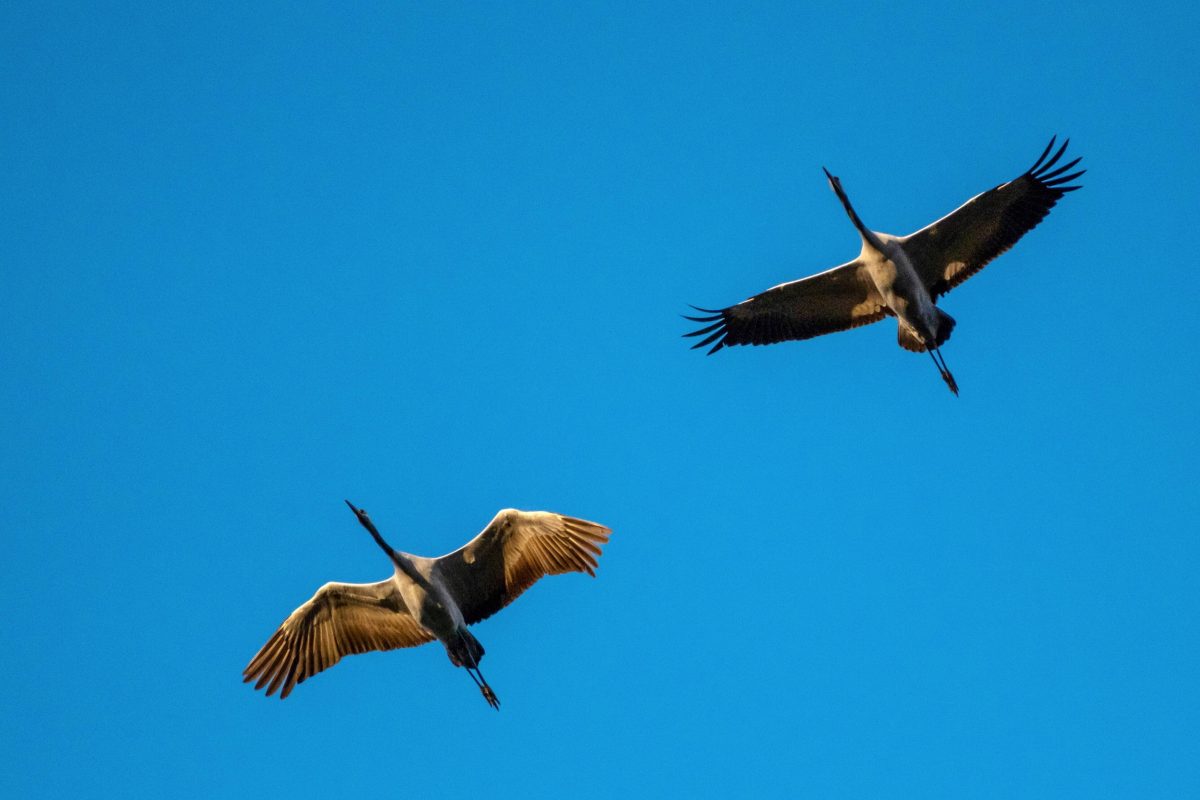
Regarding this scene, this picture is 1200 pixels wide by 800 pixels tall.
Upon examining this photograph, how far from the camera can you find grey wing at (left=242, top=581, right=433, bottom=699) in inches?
571

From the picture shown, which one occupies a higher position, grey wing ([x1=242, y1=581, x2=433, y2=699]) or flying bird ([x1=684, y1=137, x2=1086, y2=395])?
flying bird ([x1=684, y1=137, x2=1086, y2=395])

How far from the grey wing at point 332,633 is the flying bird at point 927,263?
21.4 feet

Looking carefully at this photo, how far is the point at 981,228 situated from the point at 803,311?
2.61 meters

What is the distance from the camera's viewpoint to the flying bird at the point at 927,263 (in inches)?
634

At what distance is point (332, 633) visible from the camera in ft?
48.6

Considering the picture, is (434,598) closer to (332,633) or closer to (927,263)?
(332,633)

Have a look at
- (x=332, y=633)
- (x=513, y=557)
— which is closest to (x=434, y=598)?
(x=513, y=557)

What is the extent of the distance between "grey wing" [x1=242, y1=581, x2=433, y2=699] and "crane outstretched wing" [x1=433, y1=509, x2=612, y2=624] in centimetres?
69

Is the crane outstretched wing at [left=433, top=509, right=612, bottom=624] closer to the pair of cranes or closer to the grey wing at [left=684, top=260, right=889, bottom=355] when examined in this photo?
the pair of cranes

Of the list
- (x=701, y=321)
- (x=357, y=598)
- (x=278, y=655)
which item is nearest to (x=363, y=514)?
(x=357, y=598)

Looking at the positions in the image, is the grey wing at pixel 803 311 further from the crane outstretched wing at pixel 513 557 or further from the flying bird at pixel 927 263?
the crane outstretched wing at pixel 513 557

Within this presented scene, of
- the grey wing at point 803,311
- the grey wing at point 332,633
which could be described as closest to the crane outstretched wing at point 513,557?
the grey wing at point 332,633

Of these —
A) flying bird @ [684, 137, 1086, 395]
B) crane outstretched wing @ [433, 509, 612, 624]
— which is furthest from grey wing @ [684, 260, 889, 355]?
crane outstretched wing @ [433, 509, 612, 624]

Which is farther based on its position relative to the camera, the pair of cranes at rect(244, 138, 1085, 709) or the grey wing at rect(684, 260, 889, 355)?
the grey wing at rect(684, 260, 889, 355)
